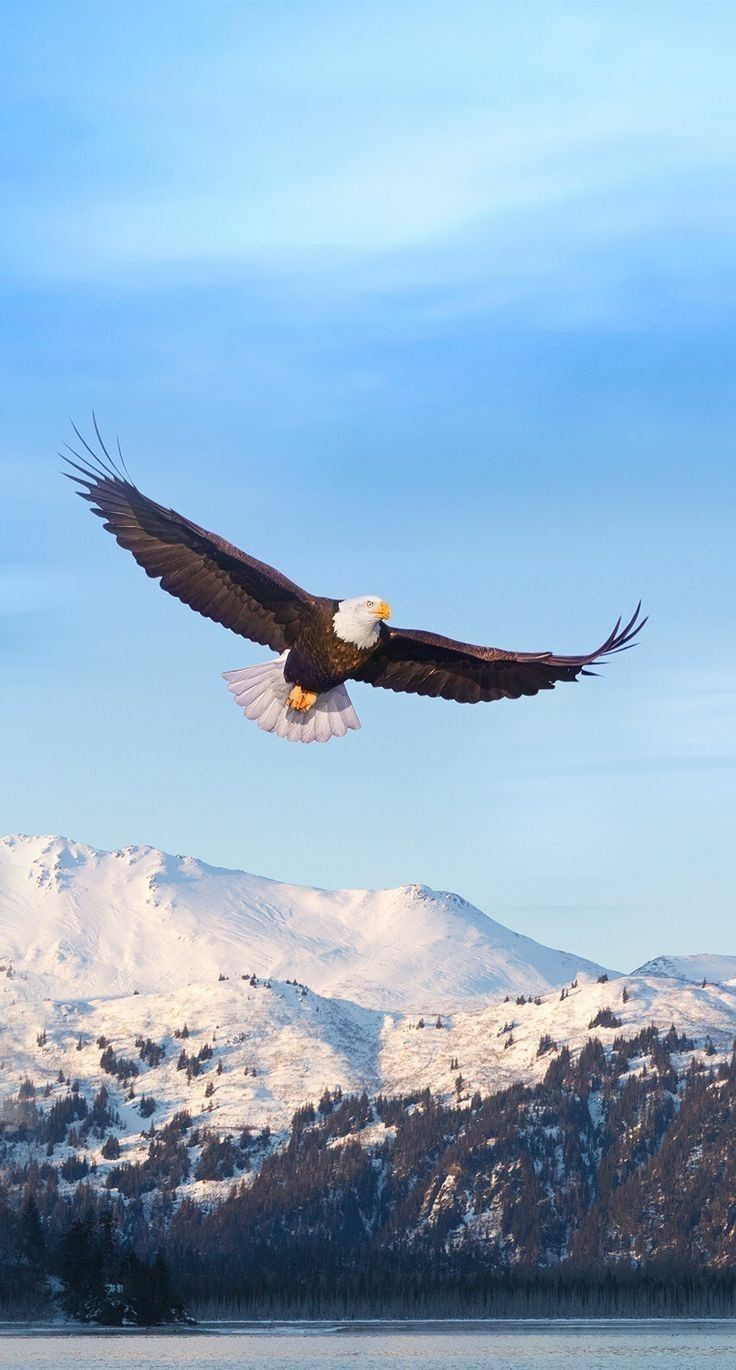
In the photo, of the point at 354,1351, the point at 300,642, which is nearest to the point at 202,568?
the point at 300,642

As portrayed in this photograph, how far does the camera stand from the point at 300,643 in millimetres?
31688

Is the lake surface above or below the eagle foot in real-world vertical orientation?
below

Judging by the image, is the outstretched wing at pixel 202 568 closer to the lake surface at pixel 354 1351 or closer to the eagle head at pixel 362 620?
the eagle head at pixel 362 620

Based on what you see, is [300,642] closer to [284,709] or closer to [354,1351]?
[284,709]

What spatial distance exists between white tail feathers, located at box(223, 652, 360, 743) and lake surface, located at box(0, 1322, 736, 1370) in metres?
106

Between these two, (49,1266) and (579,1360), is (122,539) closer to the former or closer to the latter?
(579,1360)

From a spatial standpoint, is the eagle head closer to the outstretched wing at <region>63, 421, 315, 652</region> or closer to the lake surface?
the outstretched wing at <region>63, 421, 315, 652</region>

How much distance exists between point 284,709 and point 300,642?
120 cm

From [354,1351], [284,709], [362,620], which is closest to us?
[362,620]

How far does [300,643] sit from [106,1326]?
165 metres

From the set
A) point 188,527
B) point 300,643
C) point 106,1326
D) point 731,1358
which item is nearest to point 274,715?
point 300,643

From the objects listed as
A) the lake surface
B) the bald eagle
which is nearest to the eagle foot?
the bald eagle

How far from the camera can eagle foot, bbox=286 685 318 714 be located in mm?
31922

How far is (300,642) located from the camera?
31.7 meters
